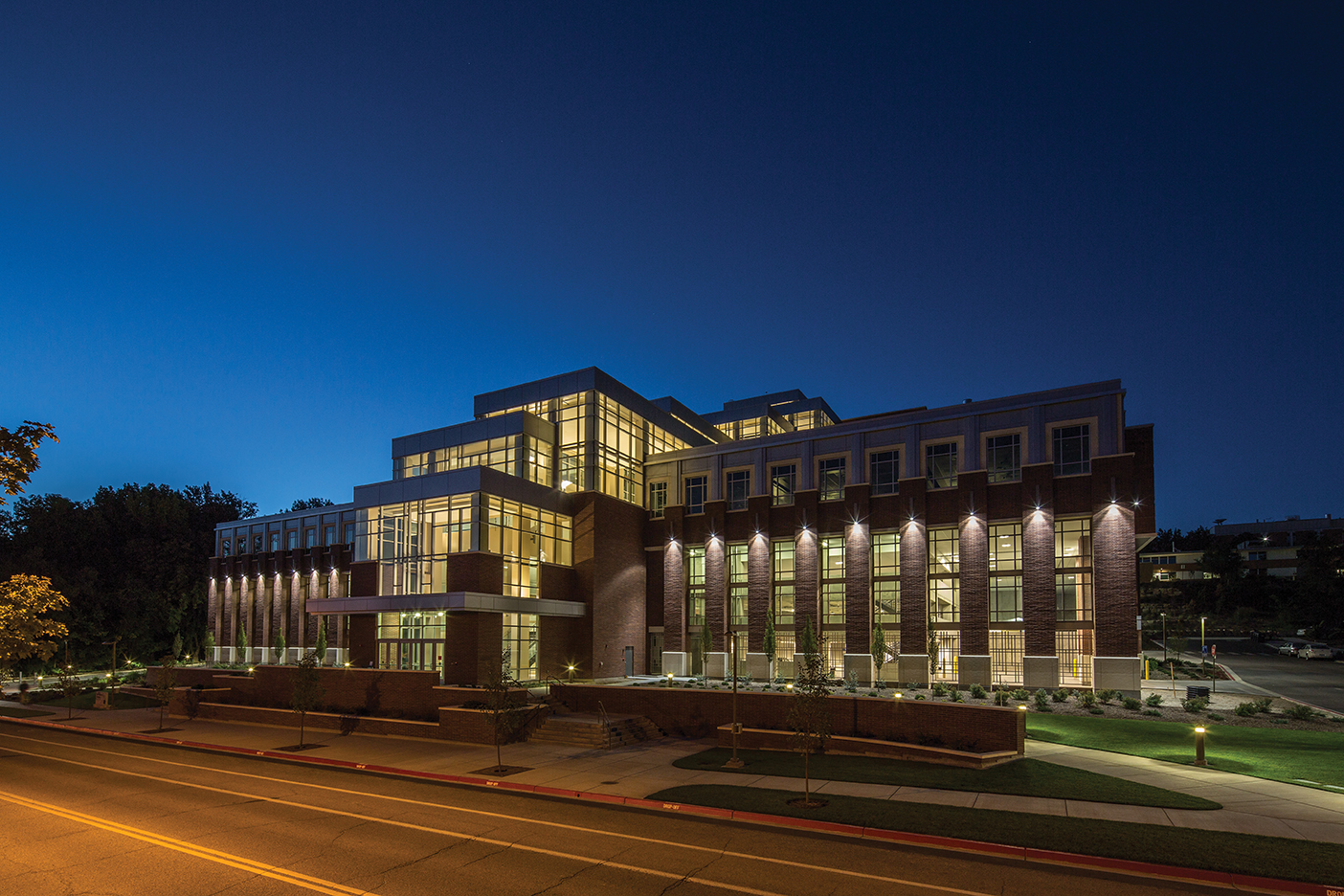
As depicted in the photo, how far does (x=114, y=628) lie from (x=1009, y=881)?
3491 inches

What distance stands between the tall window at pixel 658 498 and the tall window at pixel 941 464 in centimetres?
1814

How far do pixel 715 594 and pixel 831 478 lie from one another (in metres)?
10.6

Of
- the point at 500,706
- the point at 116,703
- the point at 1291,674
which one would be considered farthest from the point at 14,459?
the point at 1291,674

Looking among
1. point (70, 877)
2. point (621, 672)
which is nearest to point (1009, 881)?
point (70, 877)

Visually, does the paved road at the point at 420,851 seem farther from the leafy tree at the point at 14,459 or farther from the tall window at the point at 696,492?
the tall window at the point at 696,492

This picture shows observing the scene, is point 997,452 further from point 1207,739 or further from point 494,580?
point 494,580

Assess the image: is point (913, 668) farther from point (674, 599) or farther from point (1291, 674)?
point (1291, 674)

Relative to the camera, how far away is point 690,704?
29453 millimetres

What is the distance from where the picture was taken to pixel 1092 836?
45.5ft

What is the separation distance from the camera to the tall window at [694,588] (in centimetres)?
5150

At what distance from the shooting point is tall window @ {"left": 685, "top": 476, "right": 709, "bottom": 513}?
53375 mm

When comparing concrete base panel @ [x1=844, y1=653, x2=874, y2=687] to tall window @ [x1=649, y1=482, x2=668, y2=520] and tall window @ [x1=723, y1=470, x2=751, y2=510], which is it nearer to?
tall window @ [x1=723, y1=470, x2=751, y2=510]

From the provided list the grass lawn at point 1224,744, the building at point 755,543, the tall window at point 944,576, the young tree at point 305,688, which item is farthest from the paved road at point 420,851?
the tall window at point 944,576

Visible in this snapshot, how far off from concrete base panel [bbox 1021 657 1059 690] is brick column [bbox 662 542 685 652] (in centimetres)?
2072
